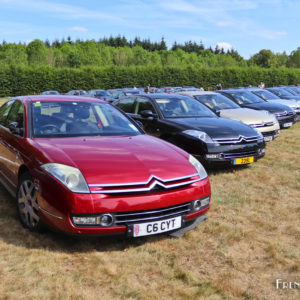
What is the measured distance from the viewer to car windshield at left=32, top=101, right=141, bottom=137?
14.5 ft

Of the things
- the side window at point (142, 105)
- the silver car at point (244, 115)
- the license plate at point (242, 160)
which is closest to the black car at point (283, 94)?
the silver car at point (244, 115)

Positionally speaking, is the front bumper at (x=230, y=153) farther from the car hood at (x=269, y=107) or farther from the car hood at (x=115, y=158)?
the car hood at (x=269, y=107)

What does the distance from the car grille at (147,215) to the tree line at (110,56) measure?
43226 mm

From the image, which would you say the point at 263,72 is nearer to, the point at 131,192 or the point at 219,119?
the point at 219,119

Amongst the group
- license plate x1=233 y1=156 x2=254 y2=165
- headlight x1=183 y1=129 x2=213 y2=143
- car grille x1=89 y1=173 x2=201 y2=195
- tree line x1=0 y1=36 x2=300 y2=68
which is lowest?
license plate x1=233 y1=156 x2=254 y2=165

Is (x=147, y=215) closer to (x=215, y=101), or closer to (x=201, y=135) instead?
(x=201, y=135)

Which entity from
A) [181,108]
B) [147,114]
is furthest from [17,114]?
[181,108]

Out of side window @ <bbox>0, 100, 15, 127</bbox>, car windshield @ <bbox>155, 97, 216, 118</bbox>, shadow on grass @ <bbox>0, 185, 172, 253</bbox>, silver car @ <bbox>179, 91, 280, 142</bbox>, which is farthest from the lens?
silver car @ <bbox>179, 91, 280, 142</bbox>

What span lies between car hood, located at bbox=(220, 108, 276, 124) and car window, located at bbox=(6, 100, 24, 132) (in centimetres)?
594

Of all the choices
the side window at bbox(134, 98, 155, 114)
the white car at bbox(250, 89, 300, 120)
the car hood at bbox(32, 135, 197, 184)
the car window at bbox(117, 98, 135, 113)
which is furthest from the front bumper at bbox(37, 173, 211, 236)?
the white car at bbox(250, 89, 300, 120)

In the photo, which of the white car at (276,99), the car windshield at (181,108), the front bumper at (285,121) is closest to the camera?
the car windshield at (181,108)

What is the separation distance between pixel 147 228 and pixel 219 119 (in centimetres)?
474

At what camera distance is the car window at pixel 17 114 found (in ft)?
15.2

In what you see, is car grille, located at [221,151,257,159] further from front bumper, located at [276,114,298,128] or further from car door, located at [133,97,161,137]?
front bumper, located at [276,114,298,128]
